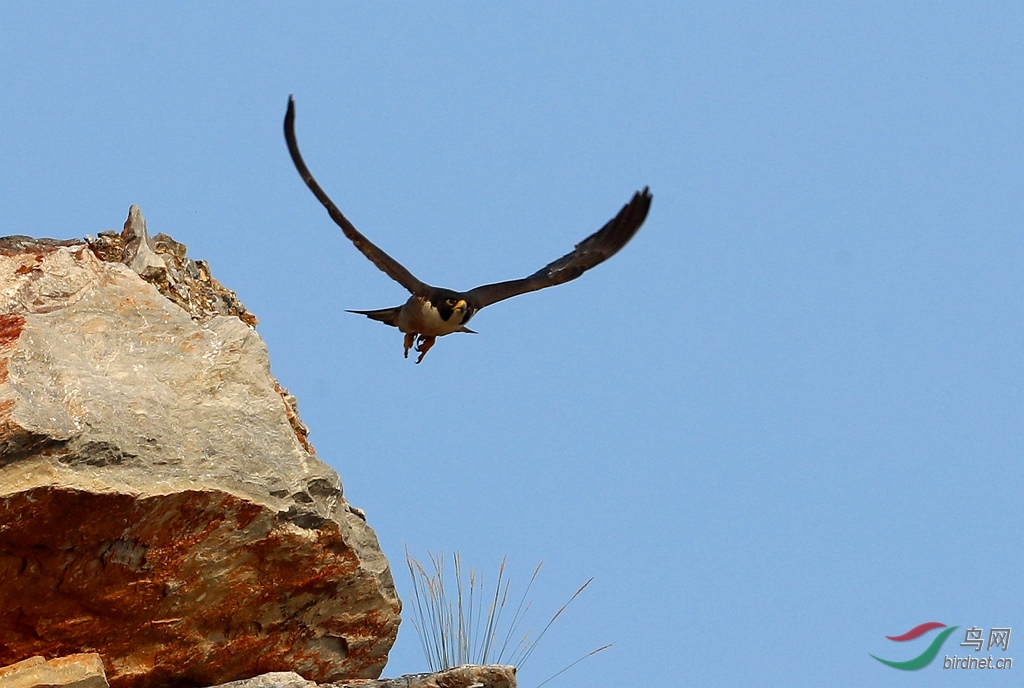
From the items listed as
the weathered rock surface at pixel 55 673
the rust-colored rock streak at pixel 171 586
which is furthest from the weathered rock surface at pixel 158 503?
the weathered rock surface at pixel 55 673

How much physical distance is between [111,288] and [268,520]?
1.60 meters

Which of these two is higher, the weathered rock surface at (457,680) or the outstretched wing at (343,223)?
the outstretched wing at (343,223)

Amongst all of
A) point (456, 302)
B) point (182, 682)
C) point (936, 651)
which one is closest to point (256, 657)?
point (182, 682)

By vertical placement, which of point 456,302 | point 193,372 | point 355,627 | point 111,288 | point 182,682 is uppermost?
point 456,302

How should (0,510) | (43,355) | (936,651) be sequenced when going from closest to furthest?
(0,510) → (43,355) → (936,651)

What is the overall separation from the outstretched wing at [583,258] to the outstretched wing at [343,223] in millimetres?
504

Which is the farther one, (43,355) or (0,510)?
(43,355)

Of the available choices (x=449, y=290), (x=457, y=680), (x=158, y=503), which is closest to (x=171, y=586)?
(x=158, y=503)

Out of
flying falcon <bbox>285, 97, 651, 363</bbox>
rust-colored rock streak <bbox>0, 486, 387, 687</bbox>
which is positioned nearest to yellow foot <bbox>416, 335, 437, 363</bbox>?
flying falcon <bbox>285, 97, 651, 363</bbox>

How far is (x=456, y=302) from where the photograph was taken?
→ 320 inches

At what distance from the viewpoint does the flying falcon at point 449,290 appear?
7.70m

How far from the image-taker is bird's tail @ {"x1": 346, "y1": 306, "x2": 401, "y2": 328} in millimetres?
8867

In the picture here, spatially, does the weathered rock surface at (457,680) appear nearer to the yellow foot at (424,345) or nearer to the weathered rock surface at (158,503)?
the weathered rock surface at (158,503)

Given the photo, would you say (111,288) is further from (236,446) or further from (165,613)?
(165,613)
